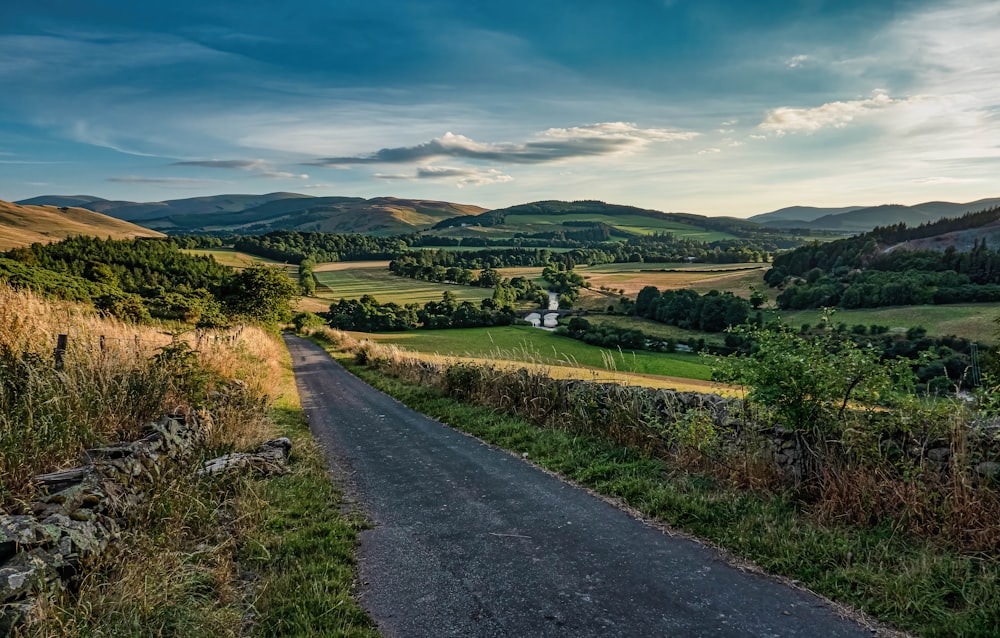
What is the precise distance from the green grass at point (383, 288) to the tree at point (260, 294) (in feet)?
184

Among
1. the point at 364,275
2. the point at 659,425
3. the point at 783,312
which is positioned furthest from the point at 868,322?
the point at 364,275

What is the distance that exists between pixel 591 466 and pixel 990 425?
5.16m

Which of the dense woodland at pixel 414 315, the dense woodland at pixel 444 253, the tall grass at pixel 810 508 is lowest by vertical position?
the dense woodland at pixel 414 315

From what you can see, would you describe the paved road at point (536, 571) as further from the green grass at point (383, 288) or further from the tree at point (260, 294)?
the green grass at point (383, 288)

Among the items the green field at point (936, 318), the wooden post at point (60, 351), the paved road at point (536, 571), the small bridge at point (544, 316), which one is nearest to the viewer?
the paved road at point (536, 571)

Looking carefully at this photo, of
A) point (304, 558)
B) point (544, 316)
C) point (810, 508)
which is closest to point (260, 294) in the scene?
point (304, 558)

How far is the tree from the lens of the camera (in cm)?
4025

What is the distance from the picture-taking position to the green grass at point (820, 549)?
14.6 feet

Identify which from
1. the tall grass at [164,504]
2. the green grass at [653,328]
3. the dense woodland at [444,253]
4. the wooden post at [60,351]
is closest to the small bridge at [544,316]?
the green grass at [653,328]

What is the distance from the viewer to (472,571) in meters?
5.64

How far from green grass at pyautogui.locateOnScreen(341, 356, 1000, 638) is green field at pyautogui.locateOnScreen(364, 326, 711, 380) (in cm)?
3877

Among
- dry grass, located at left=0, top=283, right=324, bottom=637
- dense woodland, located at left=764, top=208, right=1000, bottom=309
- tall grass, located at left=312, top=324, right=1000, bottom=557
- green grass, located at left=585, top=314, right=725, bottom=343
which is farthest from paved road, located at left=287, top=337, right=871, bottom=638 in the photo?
dense woodland, located at left=764, top=208, right=1000, bottom=309

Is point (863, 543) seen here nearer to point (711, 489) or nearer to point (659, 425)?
point (711, 489)

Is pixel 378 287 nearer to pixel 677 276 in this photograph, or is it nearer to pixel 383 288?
pixel 383 288
